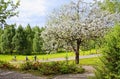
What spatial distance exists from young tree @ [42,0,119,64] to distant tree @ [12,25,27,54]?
49.4 metres

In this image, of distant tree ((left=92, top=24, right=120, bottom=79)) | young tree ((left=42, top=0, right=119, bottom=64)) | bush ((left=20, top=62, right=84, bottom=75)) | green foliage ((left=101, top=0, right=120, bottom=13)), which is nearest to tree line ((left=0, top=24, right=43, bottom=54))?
green foliage ((left=101, top=0, right=120, bottom=13))

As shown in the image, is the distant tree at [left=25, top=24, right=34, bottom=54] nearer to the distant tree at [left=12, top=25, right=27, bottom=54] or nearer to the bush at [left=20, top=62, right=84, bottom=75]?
the distant tree at [left=12, top=25, right=27, bottom=54]

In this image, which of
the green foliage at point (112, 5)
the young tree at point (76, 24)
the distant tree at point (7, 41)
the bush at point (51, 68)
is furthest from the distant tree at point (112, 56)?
the distant tree at point (7, 41)

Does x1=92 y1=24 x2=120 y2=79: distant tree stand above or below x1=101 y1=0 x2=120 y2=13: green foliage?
below

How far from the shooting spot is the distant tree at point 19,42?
259 feet

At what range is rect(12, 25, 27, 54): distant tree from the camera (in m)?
79.0

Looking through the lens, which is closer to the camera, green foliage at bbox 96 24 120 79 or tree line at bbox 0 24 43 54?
green foliage at bbox 96 24 120 79

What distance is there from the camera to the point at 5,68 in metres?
21.5

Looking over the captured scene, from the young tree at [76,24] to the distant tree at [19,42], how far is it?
49.4m

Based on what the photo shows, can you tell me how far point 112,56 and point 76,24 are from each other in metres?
21.8

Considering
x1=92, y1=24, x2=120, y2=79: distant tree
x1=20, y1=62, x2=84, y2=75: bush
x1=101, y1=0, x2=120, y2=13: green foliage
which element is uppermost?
x1=101, y1=0, x2=120, y2=13: green foliage

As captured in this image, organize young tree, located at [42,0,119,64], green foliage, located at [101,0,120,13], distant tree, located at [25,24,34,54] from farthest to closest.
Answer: distant tree, located at [25,24,34,54], green foliage, located at [101,0,120,13], young tree, located at [42,0,119,64]

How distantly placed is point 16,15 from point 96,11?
33.2 ft

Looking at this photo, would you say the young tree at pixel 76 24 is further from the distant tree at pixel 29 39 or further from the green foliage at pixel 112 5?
the distant tree at pixel 29 39
